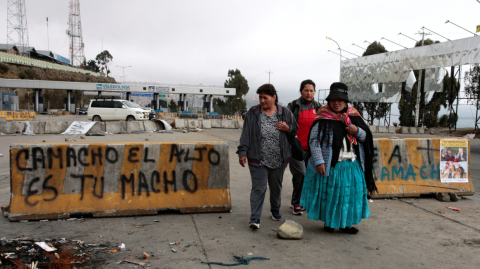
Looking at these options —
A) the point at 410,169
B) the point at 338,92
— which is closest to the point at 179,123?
the point at 410,169

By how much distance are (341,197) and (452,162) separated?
3613mm

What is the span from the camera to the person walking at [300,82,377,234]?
4.10 metres

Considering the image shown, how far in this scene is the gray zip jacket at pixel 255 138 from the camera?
14.3 ft

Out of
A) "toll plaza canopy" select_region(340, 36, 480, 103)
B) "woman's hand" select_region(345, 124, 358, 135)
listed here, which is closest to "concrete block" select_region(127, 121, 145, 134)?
"woman's hand" select_region(345, 124, 358, 135)

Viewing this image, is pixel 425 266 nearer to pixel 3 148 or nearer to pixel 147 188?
pixel 147 188

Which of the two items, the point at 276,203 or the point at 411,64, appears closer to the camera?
the point at 276,203

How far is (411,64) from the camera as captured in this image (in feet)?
108

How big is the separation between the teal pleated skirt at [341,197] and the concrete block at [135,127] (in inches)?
640

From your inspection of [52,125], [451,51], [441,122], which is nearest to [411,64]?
[451,51]

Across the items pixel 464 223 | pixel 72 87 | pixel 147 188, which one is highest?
pixel 72 87

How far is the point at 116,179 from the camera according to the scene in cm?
480

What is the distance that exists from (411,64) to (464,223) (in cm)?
3191

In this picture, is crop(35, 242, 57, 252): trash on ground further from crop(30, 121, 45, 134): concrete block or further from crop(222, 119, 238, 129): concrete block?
crop(222, 119, 238, 129): concrete block

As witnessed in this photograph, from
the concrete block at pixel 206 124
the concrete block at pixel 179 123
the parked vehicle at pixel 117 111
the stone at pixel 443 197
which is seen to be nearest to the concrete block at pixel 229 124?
the concrete block at pixel 206 124
